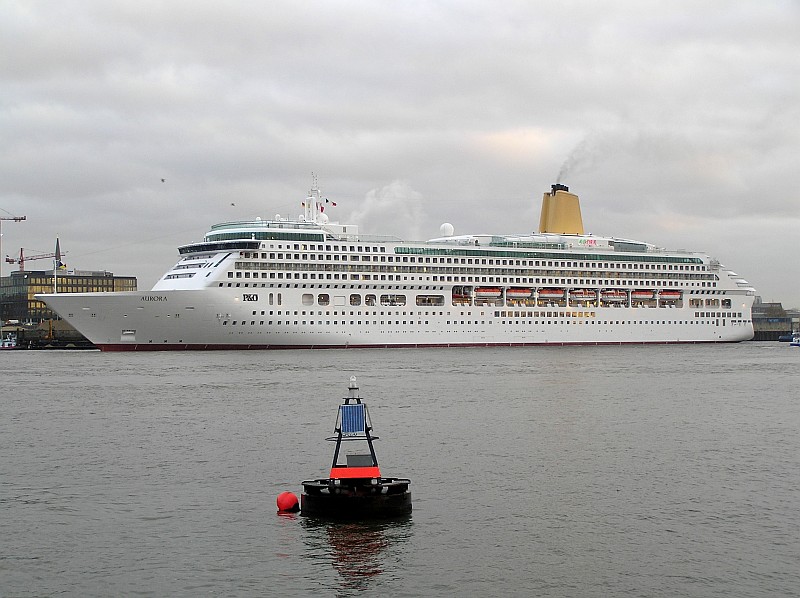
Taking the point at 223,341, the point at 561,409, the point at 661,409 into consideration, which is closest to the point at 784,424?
the point at 661,409

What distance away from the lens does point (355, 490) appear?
62.1 ft

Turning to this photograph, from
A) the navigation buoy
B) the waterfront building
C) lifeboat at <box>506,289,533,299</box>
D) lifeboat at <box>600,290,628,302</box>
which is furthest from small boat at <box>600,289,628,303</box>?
the waterfront building

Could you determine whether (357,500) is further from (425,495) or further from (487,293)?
(487,293)

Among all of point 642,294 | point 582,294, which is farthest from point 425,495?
point 642,294

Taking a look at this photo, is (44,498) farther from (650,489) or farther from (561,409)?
(561,409)

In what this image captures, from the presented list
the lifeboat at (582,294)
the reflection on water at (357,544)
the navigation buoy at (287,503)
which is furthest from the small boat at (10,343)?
the reflection on water at (357,544)

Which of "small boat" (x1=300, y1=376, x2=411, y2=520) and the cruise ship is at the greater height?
the cruise ship

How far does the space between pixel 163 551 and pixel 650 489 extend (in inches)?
423

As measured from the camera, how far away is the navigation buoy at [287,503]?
65.0 feet

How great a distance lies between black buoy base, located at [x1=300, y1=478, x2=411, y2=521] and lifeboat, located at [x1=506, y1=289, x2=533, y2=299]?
249 ft

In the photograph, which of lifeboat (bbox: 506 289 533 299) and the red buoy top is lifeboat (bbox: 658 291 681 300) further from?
the red buoy top

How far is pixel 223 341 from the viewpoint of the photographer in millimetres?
79188

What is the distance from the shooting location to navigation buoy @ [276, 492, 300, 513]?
65.0 ft

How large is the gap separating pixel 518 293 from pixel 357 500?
254ft
